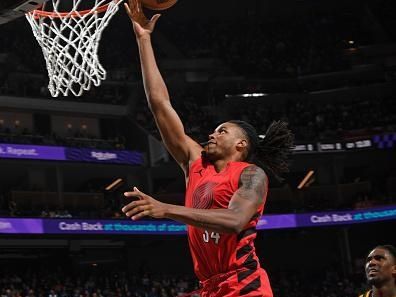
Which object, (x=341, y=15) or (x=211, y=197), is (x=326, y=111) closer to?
(x=341, y=15)

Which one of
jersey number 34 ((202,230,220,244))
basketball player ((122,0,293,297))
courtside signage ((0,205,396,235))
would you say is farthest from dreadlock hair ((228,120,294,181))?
courtside signage ((0,205,396,235))

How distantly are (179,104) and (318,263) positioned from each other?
7708 mm

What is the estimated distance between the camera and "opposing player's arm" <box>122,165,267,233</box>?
2587 mm

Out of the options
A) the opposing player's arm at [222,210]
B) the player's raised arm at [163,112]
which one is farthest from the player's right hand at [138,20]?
the opposing player's arm at [222,210]

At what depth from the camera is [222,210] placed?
9.27 feet

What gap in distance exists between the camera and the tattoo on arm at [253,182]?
307 cm

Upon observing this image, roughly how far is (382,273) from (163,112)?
6.42 feet

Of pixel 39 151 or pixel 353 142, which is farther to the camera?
pixel 353 142

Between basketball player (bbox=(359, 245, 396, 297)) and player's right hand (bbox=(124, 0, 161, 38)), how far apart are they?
2.13 m

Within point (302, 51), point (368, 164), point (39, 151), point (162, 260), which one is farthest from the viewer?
point (302, 51)

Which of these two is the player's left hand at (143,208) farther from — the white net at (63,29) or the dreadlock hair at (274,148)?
the white net at (63,29)

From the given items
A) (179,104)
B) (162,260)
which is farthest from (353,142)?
(162,260)

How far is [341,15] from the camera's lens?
31344 mm

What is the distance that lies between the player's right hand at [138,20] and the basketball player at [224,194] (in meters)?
0.25
